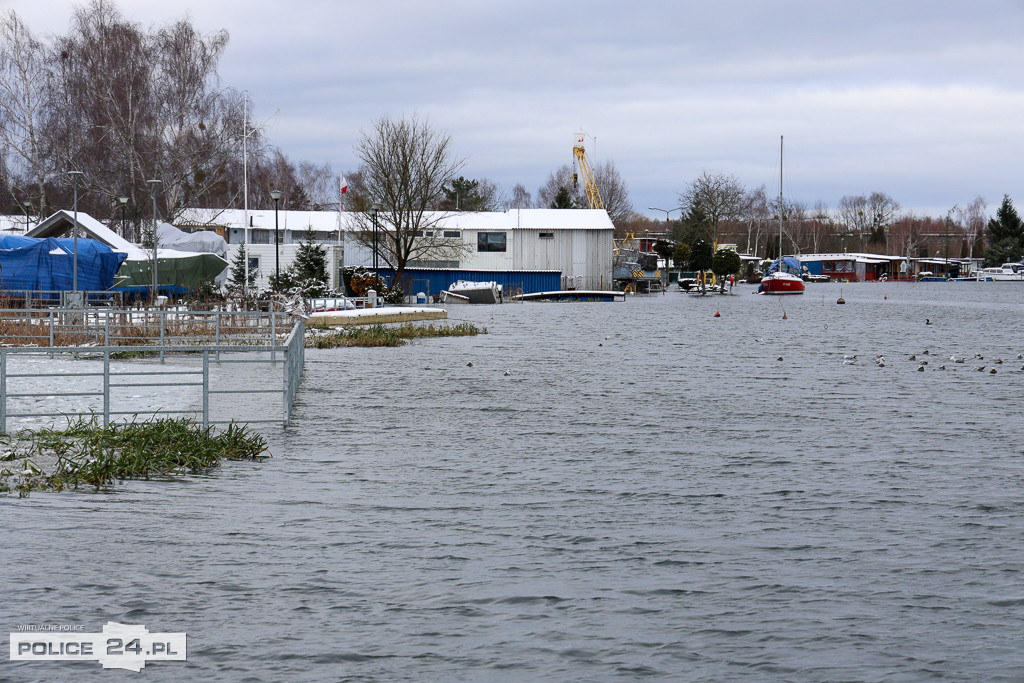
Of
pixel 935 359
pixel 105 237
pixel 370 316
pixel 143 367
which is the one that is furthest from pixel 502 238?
pixel 143 367

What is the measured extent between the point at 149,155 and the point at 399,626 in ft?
175

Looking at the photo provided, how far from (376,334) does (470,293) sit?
39.9 meters

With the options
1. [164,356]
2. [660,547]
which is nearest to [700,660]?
[660,547]

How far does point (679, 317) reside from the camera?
5806 centimetres

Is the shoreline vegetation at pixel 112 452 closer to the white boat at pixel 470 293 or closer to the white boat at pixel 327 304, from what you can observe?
the white boat at pixel 327 304

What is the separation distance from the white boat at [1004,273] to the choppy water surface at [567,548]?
143 metres

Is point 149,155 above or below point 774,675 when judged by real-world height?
Result: above

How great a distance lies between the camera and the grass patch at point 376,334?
33656 millimetres

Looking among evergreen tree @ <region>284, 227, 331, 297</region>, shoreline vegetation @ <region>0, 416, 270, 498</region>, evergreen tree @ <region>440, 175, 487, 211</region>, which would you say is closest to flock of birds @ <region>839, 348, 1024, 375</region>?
shoreline vegetation @ <region>0, 416, 270, 498</region>

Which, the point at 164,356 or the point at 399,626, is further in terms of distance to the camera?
the point at 164,356

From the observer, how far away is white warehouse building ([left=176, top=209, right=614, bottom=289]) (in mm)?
79750

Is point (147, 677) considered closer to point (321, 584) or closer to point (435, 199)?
point (321, 584)

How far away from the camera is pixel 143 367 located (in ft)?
76.7

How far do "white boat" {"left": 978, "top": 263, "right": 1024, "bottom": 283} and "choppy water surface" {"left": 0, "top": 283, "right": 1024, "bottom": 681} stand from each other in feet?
470
